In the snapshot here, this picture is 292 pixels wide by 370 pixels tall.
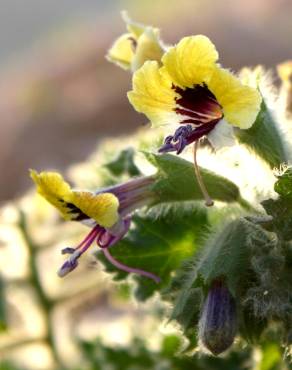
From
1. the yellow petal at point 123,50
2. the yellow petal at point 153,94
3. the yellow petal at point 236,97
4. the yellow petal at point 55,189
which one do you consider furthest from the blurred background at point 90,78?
the yellow petal at point 236,97

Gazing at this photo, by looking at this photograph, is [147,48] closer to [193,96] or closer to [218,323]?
[193,96]

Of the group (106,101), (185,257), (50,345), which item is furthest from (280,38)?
(185,257)

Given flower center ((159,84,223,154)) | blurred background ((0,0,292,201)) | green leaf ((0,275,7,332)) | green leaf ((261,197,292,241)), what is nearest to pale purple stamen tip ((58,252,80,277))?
flower center ((159,84,223,154))

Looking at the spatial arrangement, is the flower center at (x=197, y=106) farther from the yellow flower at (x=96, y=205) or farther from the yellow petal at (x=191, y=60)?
the yellow flower at (x=96, y=205)

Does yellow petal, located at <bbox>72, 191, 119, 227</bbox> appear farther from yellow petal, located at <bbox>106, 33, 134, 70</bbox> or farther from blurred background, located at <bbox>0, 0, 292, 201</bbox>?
blurred background, located at <bbox>0, 0, 292, 201</bbox>

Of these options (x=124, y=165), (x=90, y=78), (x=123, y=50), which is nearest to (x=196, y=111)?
(x=123, y=50)
